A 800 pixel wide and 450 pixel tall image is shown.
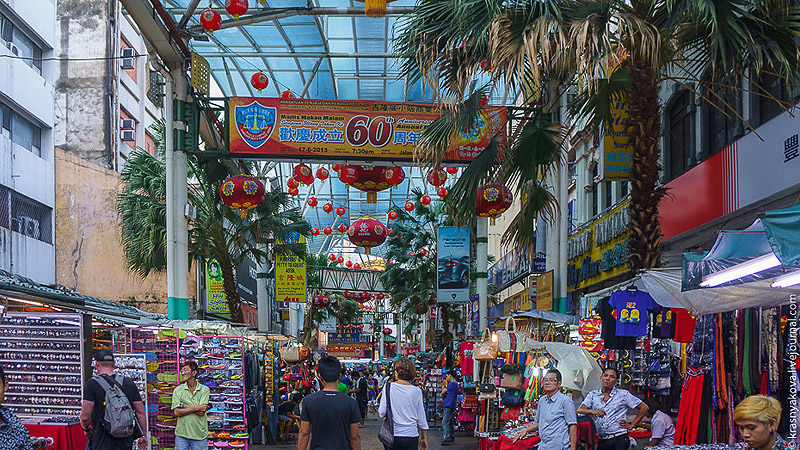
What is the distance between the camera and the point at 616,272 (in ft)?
68.4

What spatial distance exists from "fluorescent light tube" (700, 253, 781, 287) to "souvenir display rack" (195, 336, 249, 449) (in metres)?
9.03

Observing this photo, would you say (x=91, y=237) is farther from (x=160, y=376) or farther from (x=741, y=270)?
(x=741, y=270)

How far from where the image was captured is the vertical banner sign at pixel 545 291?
17622 millimetres

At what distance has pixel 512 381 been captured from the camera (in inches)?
498

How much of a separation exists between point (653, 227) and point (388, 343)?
323 feet

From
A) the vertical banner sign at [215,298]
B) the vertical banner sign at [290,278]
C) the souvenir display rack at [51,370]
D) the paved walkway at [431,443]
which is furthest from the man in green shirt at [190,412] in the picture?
the vertical banner sign at [290,278]

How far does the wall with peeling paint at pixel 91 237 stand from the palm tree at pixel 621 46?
2044 cm

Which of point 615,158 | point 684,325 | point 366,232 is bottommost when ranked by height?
point 684,325

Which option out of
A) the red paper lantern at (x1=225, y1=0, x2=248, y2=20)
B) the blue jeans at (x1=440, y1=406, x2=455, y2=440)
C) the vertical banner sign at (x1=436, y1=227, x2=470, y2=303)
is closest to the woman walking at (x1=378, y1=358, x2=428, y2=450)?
the red paper lantern at (x1=225, y1=0, x2=248, y2=20)

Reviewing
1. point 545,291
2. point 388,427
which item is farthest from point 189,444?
point 545,291

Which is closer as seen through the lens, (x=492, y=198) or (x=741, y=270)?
(x=741, y=270)

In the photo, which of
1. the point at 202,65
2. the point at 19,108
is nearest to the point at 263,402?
the point at 202,65

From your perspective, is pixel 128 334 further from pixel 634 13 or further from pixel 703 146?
pixel 703 146

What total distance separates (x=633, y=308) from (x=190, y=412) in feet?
18.2
